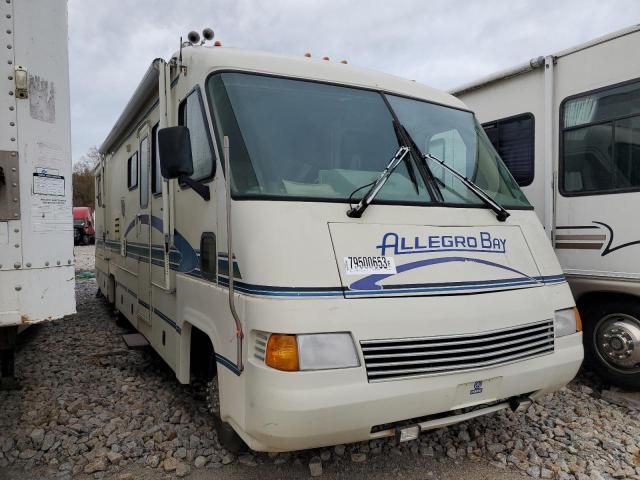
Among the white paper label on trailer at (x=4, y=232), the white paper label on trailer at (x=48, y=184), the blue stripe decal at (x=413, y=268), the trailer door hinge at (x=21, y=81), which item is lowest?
the blue stripe decal at (x=413, y=268)

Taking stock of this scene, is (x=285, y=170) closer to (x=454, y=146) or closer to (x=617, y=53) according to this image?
(x=454, y=146)

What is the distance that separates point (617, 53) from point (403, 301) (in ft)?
11.0

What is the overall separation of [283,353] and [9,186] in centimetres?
153

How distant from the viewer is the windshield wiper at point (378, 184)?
281cm

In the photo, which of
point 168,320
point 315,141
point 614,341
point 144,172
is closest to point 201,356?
point 168,320

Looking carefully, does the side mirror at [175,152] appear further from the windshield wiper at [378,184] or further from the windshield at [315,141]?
the windshield wiper at [378,184]

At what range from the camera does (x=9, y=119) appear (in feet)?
8.03

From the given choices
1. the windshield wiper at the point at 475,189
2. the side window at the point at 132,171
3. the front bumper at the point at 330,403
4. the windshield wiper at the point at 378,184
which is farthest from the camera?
the side window at the point at 132,171

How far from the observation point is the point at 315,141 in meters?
3.14

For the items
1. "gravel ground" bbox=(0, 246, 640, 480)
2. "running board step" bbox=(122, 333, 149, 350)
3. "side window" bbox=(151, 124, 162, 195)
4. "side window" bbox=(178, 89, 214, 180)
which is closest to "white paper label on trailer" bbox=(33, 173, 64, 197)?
"side window" bbox=(178, 89, 214, 180)

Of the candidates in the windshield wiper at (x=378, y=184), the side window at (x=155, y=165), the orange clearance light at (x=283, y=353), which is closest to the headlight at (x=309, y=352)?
the orange clearance light at (x=283, y=353)

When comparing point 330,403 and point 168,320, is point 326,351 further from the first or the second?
point 168,320

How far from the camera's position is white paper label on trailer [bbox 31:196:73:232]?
2.52 m

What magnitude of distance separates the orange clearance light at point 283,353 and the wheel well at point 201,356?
3.70 ft
